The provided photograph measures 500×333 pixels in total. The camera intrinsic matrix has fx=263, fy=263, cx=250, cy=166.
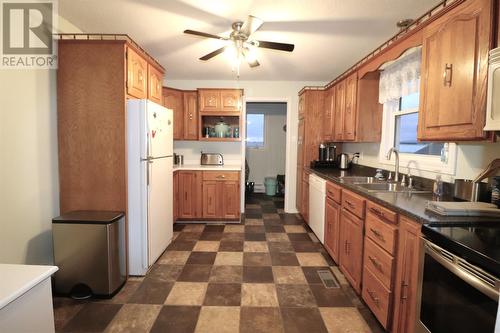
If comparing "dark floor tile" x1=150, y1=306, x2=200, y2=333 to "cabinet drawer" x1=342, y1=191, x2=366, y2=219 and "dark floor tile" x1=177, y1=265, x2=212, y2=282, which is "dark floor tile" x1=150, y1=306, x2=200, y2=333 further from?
"cabinet drawer" x1=342, y1=191, x2=366, y2=219

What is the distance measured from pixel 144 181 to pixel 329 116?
9.05 ft

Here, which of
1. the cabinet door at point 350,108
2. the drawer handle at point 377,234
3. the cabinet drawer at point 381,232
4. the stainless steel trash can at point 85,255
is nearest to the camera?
the cabinet drawer at point 381,232

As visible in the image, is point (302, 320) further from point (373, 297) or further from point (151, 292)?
point (151, 292)

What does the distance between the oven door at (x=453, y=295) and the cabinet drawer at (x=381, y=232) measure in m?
0.29

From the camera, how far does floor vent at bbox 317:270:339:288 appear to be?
2361mm

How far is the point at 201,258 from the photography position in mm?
2889

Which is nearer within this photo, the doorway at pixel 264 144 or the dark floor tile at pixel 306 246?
the dark floor tile at pixel 306 246

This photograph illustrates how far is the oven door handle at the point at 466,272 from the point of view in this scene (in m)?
0.90

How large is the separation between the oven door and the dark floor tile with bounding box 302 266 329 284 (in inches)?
44.8

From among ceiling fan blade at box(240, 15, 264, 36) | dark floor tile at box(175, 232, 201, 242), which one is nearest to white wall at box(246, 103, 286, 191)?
dark floor tile at box(175, 232, 201, 242)

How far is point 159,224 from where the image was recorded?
2779 millimetres

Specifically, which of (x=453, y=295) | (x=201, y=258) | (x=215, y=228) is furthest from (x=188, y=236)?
(x=453, y=295)

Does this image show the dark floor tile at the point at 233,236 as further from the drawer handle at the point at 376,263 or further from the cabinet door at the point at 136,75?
the cabinet door at the point at 136,75

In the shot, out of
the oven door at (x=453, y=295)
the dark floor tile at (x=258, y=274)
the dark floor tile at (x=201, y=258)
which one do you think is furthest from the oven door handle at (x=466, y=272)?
the dark floor tile at (x=201, y=258)
